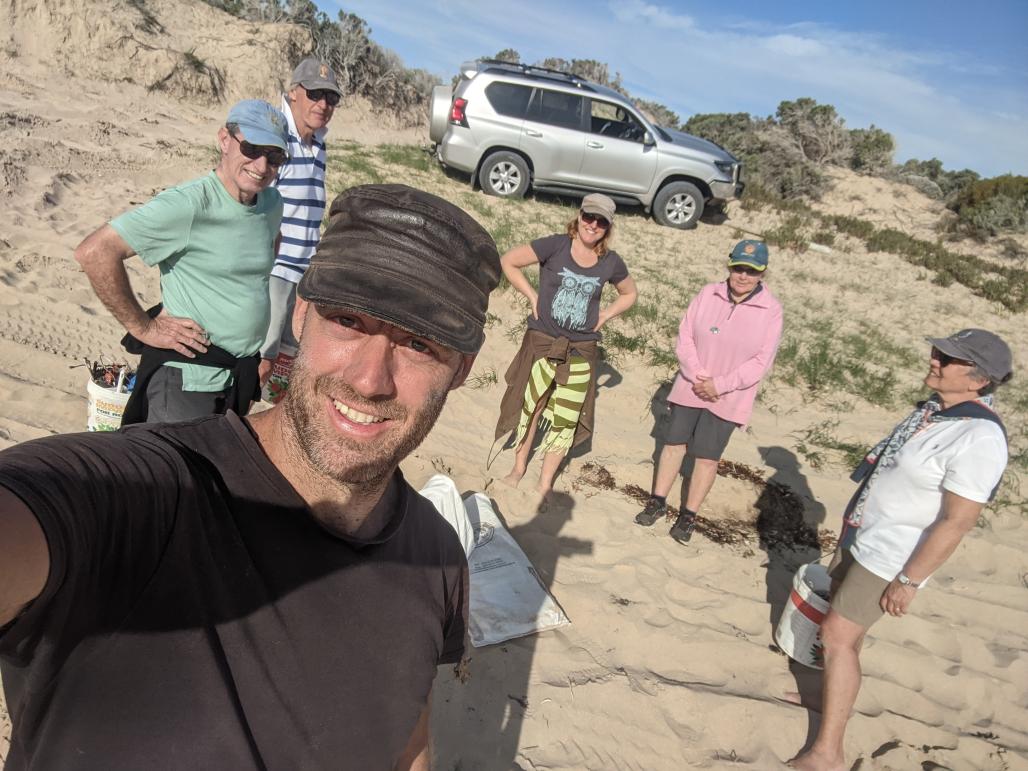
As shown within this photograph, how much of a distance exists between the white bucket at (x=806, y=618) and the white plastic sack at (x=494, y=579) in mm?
1172

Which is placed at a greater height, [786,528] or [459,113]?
[459,113]

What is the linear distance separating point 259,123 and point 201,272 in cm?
66

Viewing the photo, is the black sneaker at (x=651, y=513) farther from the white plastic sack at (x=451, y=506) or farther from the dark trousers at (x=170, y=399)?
the dark trousers at (x=170, y=399)

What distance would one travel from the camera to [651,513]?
13.9 feet

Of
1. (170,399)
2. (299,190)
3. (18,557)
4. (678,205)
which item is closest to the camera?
(18,557)

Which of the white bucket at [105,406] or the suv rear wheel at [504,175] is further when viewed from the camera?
the suv rear wheel at [504,175]

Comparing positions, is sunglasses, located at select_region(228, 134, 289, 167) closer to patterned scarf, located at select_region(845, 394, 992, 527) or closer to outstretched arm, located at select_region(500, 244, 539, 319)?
outstretched arm, located at select_region(500, 244, 539, 319)

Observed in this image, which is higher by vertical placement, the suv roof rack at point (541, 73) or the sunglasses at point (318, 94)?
the suv roof rack at point (541, 73)

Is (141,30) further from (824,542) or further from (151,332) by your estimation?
(824,542)

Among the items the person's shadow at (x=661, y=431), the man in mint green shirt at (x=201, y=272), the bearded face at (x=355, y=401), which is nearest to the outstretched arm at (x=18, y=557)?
the bearded face at (x=355, y=401)

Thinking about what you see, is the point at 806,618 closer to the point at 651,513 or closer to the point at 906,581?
the point at 906,581

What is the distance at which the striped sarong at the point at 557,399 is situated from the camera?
4.11 meters

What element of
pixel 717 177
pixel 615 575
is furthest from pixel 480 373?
pixel 717 177

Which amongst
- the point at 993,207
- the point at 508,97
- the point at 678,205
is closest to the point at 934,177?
the point at 993,207
